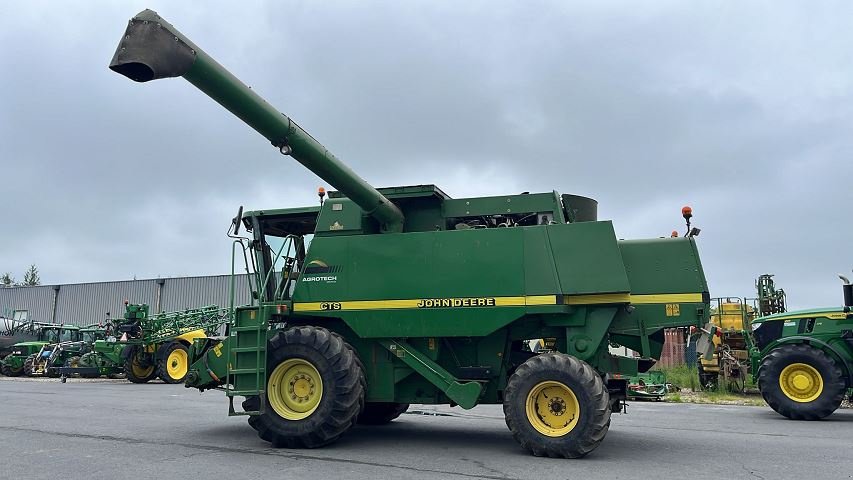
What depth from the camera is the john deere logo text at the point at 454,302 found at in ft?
26.3

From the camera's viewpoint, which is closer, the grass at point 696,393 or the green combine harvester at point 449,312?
the green combine harvester at point 449,312

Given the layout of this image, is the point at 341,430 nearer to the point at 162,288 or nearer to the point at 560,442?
the point at 560,442

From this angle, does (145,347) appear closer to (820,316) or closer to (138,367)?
(138,367)

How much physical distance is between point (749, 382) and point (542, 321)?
37.0 feet

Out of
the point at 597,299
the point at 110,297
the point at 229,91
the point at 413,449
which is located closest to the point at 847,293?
the point at 597,299

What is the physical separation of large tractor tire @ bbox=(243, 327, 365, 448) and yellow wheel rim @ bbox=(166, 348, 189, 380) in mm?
13455

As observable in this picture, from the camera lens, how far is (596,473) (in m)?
6.56

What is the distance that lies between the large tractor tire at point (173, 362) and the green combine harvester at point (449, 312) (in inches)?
500

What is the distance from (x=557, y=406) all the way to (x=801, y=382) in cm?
668

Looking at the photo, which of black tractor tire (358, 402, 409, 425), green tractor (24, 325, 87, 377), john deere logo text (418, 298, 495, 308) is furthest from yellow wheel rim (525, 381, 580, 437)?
green tractor (24, 325, 87, 377)

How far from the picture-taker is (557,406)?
7.47 meters

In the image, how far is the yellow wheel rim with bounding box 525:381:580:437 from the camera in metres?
7.38

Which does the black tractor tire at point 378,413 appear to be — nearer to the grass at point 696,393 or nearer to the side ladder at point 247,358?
the side ladder at point 247,358

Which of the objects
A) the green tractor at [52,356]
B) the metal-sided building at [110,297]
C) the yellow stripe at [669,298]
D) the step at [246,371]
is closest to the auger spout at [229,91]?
the step at [246,371]
